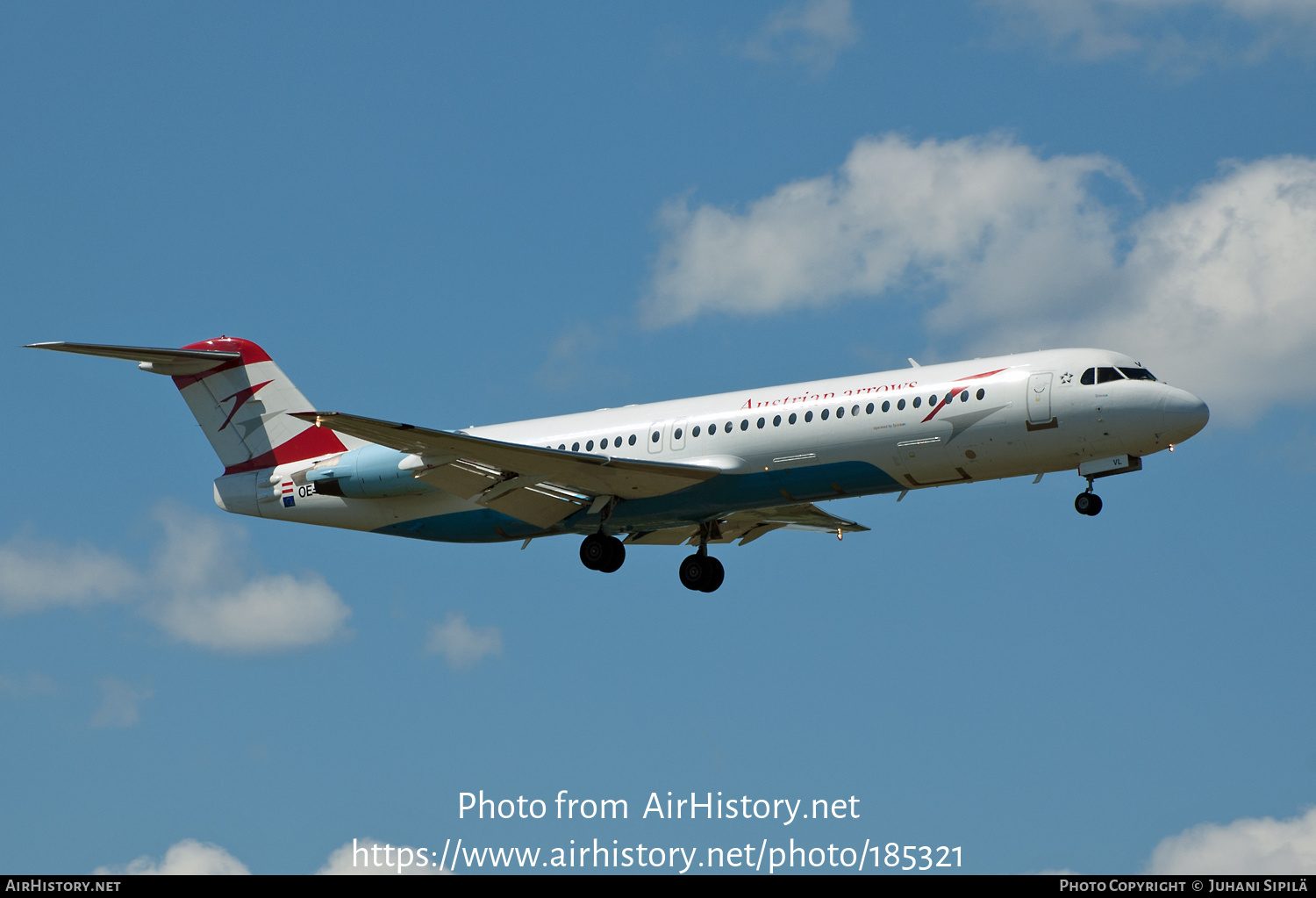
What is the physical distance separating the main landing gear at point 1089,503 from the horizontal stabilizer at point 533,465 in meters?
6.43

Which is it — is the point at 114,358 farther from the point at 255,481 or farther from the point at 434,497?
the point at 434,497

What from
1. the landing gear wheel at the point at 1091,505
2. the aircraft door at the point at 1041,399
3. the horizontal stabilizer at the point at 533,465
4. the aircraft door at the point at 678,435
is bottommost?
the landing gear wheel at the point at 1091,505

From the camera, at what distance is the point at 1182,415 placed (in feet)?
83.1

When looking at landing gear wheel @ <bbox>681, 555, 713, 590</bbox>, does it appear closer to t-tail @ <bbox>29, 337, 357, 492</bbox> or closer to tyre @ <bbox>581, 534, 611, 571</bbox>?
tyre @ <bbox>581, 534, 611, 571</bbox>

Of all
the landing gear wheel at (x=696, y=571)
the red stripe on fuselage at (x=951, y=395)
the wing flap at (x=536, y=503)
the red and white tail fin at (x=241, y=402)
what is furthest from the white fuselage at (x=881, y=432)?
the red and white tail fin at (x=241, y=402)

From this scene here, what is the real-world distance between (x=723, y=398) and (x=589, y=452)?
3019 millimetres

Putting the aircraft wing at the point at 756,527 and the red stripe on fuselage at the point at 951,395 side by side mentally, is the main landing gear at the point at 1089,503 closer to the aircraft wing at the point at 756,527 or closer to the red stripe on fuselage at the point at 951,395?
the red stripe on fuselage at the point at 951,395

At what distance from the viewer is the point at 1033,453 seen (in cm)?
2612

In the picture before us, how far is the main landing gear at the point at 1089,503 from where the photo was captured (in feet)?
85.9

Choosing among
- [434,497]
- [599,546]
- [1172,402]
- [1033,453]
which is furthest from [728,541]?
[1172,402]

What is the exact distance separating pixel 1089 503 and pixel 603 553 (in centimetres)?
927

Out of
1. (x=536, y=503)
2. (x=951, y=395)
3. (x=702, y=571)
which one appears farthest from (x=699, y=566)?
(x=951, y=395)

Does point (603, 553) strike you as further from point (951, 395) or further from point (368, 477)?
point (951, 395)
